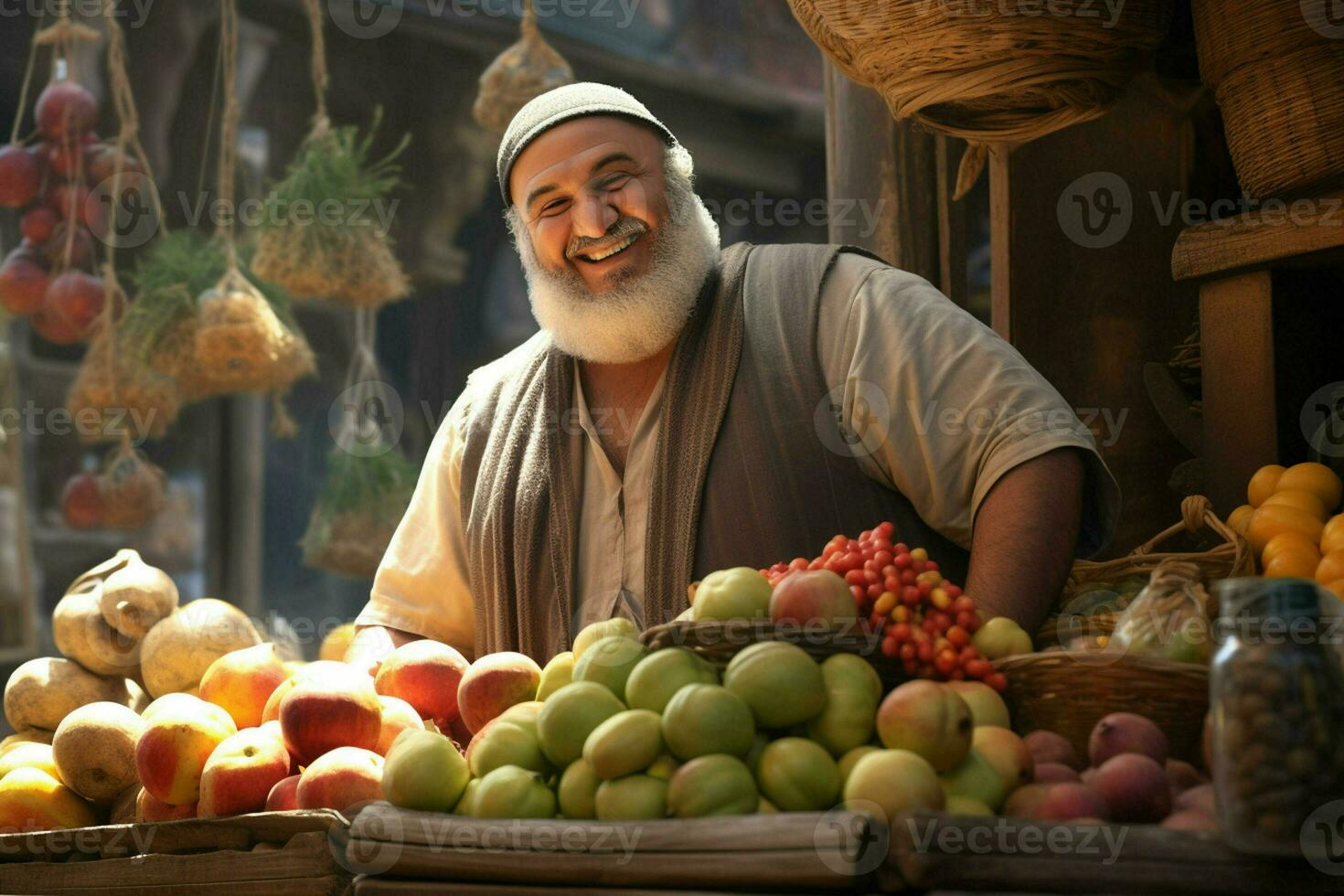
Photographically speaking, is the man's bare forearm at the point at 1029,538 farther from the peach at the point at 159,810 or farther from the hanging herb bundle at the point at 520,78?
the hanging herb bundle at the point at 520,78

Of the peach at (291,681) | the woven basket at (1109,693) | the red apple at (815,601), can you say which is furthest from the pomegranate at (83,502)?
the woven basket at (1109,693)

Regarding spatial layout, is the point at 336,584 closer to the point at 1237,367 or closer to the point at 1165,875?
the point at 1237,367

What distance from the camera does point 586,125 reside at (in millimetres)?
2877

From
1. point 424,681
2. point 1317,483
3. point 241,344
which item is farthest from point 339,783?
point 241,344

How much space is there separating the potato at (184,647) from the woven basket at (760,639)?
159cm

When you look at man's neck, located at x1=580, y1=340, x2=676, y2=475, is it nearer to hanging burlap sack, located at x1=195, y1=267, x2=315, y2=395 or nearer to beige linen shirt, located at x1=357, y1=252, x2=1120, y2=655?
beige linen shirt, located at x1=357, y1=252, x2=1120, y2=655

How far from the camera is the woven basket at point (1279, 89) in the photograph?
7.81 feet

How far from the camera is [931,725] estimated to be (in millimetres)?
1532

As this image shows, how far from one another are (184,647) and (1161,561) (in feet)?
6.24

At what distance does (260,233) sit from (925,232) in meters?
1.94

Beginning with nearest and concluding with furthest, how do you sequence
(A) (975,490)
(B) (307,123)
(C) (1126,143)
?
1. (A) (975,490)
2. (C) (1126,143)
3. (B) (307,123)

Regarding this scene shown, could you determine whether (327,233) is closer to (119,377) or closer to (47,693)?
(119,377)

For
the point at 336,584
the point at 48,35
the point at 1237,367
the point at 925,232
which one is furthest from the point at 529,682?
the point at 336,584

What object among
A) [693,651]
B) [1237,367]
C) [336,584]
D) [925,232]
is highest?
[925,232]
